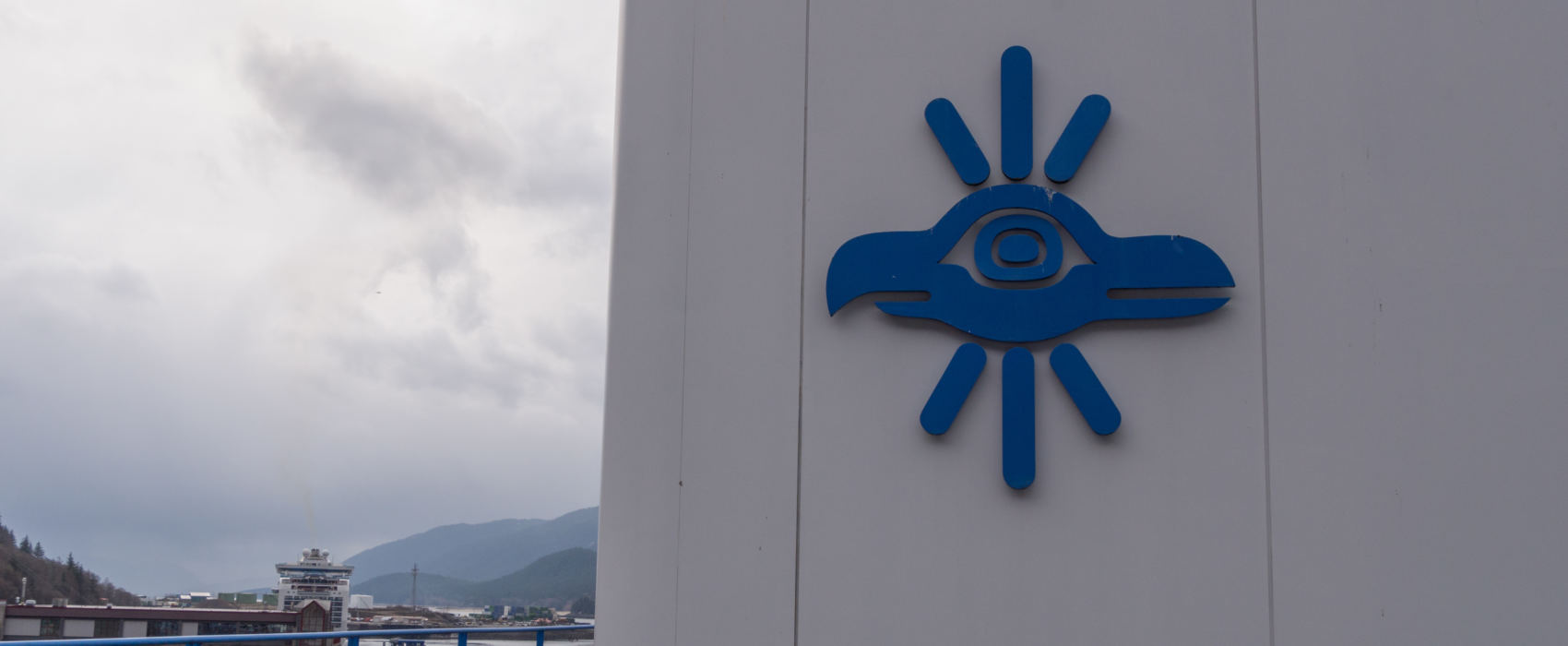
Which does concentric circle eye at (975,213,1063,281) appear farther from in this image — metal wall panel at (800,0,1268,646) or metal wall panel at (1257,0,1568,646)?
metal wall panel at (1257,0,1568,646)

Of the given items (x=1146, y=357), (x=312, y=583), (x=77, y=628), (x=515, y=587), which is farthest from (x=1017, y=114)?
(x=515, y=587)

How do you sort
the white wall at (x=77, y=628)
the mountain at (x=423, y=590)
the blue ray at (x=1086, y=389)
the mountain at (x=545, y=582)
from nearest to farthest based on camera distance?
the blue ray at (x=1086, y=389)
the white wall at (x=77, y=628)
the mountain at (x=545, y=582)
the mountain at (x=423, y=590)

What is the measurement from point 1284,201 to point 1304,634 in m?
1.05

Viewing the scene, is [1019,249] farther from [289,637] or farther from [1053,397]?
[289,637]

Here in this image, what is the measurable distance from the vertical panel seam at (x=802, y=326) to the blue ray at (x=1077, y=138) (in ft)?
2.14

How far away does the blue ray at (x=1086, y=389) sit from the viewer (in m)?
2.39

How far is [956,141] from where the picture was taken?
2.57 metres

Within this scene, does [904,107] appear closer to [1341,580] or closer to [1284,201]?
[1284,201]

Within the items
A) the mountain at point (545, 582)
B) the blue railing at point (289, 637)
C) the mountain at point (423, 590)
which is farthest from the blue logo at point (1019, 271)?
the mountain at point (423, 590)

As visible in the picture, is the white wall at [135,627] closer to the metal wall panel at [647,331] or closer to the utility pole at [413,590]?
the utility pole at [413,590]

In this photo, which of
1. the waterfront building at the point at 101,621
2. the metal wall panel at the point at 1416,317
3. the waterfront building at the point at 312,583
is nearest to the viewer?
the metal wall panel at the point at 1416,317

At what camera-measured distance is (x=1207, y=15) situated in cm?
254

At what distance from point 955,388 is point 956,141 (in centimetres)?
65

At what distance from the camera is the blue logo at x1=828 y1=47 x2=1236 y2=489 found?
2416 mm
